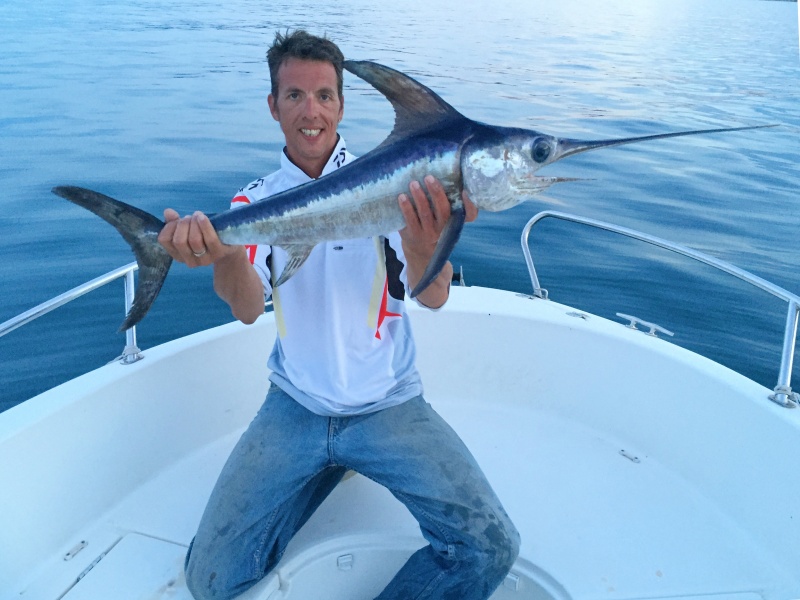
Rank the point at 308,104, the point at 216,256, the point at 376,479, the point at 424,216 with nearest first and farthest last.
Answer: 1. the point at 424,216
2. the point at 216,256
3. the point at 376,479
4. the point at 308,104

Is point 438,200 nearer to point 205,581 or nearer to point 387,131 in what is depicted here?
point 205,581

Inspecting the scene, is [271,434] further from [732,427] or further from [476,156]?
[732,427]

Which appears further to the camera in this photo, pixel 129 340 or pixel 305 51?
pixel 129 340

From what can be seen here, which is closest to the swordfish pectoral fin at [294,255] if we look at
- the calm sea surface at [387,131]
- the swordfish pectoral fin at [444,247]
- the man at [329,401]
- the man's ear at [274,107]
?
the man at [329,401]

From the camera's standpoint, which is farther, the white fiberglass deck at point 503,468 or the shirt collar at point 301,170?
the shirt collar at point 301,170

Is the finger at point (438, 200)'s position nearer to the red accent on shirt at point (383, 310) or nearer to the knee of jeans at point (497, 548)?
the red accent on shirt at point (383, 310)

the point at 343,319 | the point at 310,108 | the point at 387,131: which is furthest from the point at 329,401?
the point at 387,131

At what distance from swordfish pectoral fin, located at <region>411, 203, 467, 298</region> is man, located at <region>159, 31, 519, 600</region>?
0.17 feet

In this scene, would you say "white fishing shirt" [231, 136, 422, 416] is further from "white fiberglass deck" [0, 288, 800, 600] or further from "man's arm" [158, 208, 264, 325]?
"white fiberglass deck" [0, 288, 800, 600]

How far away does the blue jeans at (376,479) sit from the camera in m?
2.28

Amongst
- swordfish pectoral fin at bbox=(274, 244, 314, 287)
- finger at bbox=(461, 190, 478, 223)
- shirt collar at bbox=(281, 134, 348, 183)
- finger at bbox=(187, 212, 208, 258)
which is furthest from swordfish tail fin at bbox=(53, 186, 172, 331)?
finger at bbox=(461, 190, 478, 223)

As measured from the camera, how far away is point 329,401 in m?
2.58

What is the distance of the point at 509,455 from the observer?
334 cm

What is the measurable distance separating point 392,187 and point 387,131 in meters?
9.49
